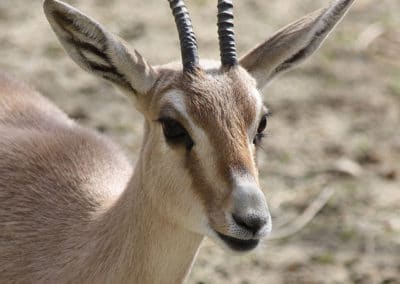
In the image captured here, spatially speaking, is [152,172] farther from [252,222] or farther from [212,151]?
[252,222]

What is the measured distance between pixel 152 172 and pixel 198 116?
1.49 feet

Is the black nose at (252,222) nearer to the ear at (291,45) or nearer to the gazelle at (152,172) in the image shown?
the gazelle at (152,172)

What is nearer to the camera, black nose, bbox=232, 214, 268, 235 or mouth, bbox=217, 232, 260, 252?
black nose, bbox=232, 214, 268, 235

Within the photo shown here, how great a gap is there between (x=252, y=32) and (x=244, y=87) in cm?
564

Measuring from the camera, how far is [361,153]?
9.40m

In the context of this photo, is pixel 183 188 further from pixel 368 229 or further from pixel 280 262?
pixel 368 229

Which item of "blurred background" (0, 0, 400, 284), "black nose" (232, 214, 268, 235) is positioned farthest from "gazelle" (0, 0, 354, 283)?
"blurred background" (0, 0, 400, 284)

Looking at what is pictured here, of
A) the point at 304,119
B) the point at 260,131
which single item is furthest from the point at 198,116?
the point at 304,119

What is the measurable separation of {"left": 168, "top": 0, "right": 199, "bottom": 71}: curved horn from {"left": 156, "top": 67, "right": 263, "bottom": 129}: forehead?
79 millimetres

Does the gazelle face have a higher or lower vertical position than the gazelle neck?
higher

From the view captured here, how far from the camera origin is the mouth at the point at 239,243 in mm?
5406

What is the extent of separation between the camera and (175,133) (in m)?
5.59

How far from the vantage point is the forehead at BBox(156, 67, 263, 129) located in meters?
5.54

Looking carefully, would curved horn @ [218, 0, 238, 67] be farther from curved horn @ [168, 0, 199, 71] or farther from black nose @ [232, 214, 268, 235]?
black nose @ [232, 214, 268, 235]
